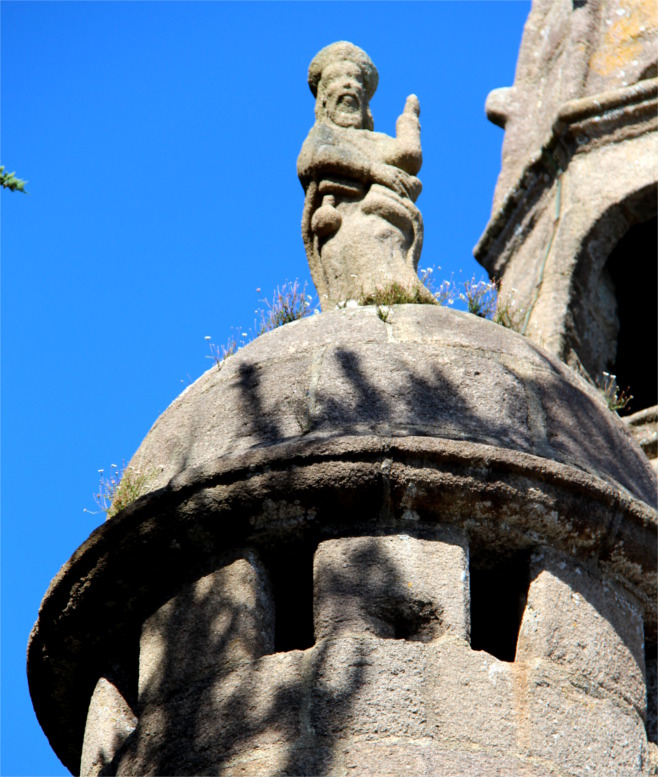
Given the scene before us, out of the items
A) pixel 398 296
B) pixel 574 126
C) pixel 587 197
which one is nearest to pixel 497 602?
pixel 398 296

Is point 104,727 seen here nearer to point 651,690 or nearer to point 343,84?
point 651,690

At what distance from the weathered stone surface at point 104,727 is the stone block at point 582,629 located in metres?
1.27

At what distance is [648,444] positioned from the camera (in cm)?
776

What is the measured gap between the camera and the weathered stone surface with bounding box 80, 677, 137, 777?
505 centimetres

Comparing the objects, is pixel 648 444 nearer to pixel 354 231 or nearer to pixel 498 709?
pixel 354 231

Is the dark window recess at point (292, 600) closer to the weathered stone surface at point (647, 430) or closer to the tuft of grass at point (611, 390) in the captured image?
the tuft of grass at point (611, 390)

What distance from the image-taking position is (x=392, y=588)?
4.74 meters

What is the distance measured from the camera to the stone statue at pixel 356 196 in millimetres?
6605

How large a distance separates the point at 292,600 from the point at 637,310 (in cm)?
532

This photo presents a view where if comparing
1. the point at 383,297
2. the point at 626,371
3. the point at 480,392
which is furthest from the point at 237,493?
the point at 626,371

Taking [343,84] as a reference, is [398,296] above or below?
below

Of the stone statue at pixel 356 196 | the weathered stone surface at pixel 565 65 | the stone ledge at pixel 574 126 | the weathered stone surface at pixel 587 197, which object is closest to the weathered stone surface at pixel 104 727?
the stone statue at pixel 356 196

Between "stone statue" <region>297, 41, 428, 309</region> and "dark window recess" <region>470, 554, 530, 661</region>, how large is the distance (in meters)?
1.51

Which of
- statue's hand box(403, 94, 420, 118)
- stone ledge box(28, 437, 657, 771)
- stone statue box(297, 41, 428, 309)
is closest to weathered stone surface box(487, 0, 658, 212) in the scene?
statue's hand box(403, 94, 420, 118)
